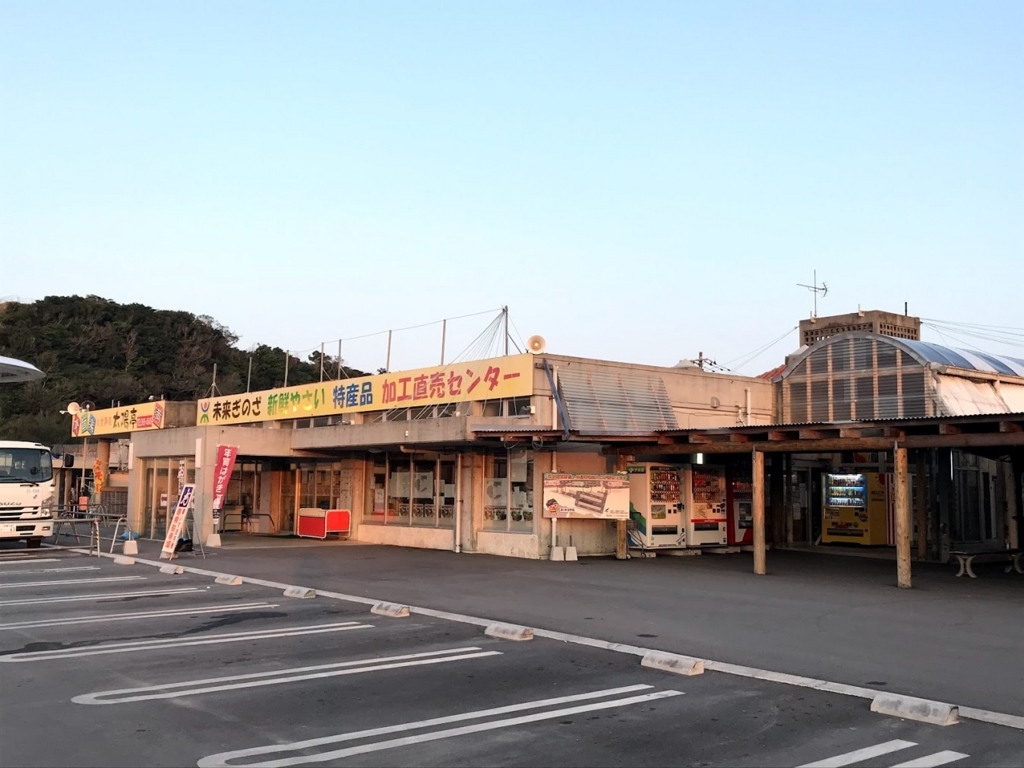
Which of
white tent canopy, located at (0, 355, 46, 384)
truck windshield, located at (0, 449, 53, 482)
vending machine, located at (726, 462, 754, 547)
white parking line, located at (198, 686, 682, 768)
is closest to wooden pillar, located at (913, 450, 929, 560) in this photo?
vending machine, located at (726, 462, 754, 547)

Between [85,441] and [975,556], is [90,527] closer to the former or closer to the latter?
[85,441]

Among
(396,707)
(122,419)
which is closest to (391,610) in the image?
(396,707)

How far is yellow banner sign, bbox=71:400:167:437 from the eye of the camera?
3462 centimetres

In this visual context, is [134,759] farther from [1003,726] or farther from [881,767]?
[1003,726]

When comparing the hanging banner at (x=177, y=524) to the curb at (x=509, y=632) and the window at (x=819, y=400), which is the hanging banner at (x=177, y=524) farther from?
the window at (x=819, y=400)

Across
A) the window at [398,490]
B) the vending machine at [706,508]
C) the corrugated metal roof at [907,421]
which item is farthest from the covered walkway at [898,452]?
the window at [398,490]

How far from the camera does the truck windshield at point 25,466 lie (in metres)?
23.5

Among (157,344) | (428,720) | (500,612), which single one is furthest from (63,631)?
Answer: (157,344)

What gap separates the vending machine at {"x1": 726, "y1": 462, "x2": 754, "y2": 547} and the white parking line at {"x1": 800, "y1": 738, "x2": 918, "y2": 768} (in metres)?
17.3

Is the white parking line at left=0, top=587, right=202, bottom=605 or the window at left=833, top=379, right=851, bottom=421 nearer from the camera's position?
the white parking line at left=0, top=587, right=202, bottom=605

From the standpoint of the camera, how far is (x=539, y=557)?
846 inches

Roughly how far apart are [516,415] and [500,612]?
9328 mm

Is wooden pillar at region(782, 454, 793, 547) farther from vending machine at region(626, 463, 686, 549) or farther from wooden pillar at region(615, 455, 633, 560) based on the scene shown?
wooden pillar at region(615, 455, 633, 560)

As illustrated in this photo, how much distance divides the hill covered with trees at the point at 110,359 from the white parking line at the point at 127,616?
4302 cm
